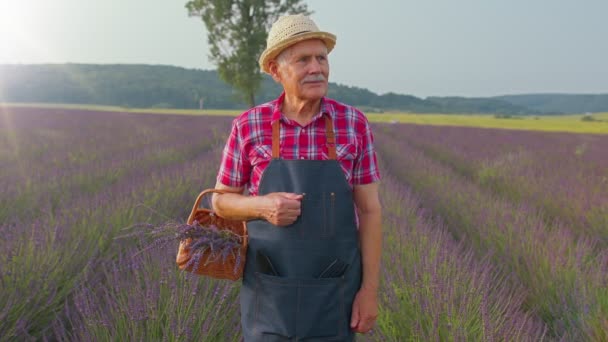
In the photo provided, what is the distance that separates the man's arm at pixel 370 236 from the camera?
160cm

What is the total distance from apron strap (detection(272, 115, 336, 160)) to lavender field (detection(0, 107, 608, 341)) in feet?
2.09

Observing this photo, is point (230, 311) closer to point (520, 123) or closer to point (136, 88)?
point (520, 123)

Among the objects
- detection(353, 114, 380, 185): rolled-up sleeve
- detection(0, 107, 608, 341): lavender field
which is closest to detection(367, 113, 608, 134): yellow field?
detection(0, 107, 608, 341): lavender field

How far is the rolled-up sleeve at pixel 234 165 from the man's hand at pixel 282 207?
8.0 inches

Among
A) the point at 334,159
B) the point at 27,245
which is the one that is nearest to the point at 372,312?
the point at 334,159

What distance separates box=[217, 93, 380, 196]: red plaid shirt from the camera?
153 centimetres

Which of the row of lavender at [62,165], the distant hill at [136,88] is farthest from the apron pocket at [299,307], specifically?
the distant hill at [136,88]

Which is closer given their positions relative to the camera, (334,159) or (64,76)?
(334,159)

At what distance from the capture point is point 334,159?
58.6 inches

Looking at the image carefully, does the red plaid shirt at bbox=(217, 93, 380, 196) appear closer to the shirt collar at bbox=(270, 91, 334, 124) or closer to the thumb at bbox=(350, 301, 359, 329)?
the shirt collar at bbox=(270, 91, 334, 124)

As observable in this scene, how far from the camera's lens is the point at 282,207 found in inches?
55.5

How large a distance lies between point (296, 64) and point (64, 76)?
381 ft

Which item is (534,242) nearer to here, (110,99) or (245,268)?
(245,268)

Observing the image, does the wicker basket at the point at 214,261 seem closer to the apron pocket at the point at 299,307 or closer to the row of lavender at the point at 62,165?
the apron pocket at the point at 299,307
